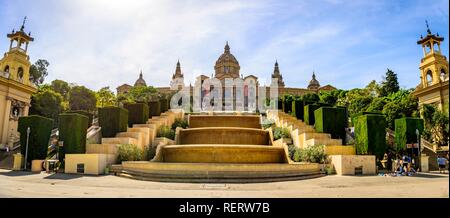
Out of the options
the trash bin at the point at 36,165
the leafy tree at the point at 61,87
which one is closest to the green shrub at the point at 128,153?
A: the trash bin at the point at 36,165

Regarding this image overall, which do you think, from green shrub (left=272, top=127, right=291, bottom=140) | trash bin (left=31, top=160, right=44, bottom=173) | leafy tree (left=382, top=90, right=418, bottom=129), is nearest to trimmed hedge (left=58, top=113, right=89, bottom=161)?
trash bin (left=31, top=160, right=44, bottom=173)

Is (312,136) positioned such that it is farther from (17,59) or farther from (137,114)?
(17,59)

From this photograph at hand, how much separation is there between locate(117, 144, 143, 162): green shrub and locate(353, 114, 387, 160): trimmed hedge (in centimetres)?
1166

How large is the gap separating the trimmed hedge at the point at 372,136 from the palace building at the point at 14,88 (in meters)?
29.2

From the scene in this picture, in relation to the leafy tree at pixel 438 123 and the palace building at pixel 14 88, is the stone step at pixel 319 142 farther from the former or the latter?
the palace building at pixel 14 88

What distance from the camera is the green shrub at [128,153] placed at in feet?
54.0

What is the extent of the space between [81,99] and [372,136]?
56.3m

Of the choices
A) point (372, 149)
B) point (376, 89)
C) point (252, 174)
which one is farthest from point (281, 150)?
point (376, 89)

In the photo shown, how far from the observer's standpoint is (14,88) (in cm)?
3512

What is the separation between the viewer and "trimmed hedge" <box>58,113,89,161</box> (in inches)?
666

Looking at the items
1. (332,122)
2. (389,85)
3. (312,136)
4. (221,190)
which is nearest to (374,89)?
(389,85)

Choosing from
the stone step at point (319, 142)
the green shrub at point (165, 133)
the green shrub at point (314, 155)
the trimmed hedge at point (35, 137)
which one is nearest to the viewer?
the green shrub at point (314, 155)

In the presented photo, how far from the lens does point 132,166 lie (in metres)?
13.7
